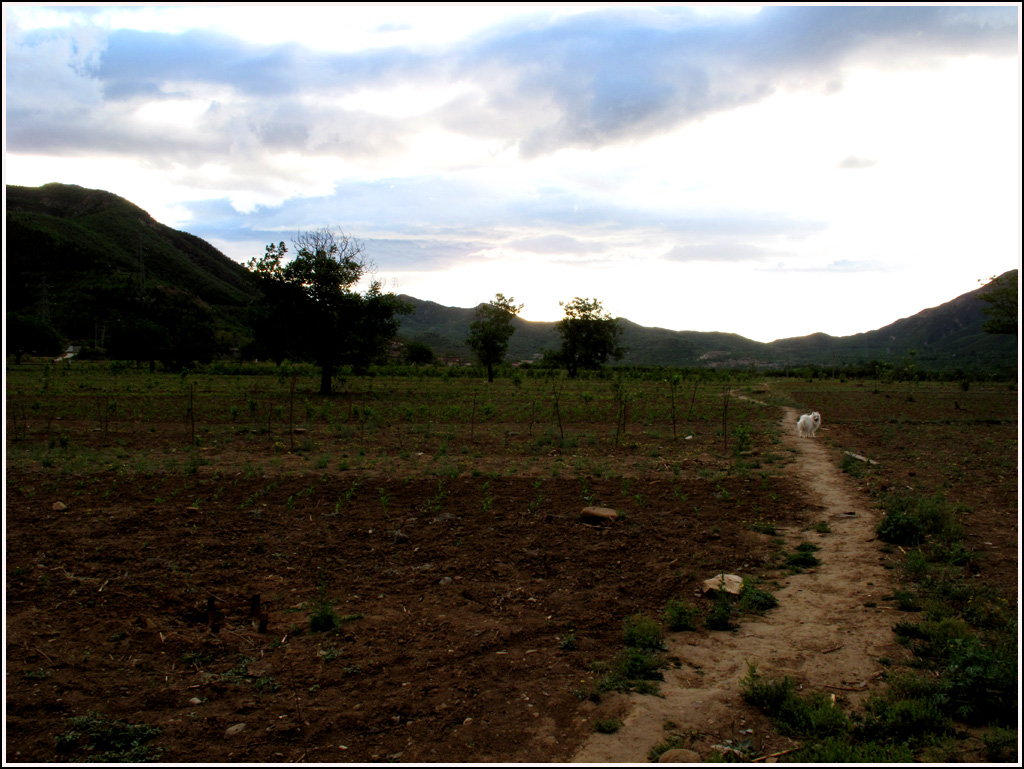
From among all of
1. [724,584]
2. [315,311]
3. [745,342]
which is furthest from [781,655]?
[745,342]

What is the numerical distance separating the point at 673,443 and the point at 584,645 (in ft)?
33.2

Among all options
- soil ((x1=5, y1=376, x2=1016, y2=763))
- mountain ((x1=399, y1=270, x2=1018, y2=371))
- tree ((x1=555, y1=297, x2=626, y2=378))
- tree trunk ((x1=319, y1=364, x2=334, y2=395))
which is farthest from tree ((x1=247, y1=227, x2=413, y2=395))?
mountain ((x1=399, y1=270, x2=1018, y2=371))

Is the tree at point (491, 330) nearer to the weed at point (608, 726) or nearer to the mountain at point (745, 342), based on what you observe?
the mountain at point (745, 342)

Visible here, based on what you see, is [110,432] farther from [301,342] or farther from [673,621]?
[673,621]

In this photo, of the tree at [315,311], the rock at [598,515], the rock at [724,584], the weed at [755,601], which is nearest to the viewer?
the weed at [755,601]

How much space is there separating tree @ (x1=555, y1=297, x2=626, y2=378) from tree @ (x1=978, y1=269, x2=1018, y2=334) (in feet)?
116

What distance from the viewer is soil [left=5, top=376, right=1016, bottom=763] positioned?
3.69m

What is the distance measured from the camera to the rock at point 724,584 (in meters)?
5.64

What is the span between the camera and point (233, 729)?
365 cm

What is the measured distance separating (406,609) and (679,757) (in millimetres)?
2754

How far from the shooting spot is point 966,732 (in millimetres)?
3570

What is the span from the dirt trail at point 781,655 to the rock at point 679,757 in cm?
12

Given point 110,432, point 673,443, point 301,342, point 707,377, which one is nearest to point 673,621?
point 673,443

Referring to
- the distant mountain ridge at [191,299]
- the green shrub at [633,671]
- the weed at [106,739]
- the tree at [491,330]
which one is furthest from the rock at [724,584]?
the tree at [491,330]
